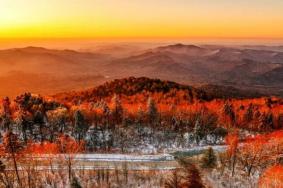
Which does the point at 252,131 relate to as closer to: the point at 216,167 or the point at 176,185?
the point at 216,167

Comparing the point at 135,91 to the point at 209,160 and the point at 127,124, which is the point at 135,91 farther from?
the point at 209,160

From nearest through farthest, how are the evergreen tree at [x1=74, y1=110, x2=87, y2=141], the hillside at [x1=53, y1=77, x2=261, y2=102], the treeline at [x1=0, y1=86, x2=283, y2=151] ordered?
the evergreen tree at [x1=74, y1=110, x2=87, y2=141] → the treeline at [x1=0, y1=86, x2=283, y2=151] → the hillside at [x1=53, y1=77, x2=261, y2=102]

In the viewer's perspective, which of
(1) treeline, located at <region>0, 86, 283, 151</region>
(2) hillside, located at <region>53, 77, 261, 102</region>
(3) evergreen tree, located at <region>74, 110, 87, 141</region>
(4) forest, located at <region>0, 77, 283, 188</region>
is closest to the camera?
(4) forest, located at <region>0, 77, 283, 188</region>

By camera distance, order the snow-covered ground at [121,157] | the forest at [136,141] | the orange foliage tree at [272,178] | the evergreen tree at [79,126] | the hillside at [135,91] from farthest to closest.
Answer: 1. the hillside at [135,91]
2. the evergreen tree at [79,126]
3. the snow-covered ground at [121,157]
4. the forest at [136,141]
5. the orange foliage tree at [272,178]

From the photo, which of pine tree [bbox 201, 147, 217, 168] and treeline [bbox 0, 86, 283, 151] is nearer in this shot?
pine tree [bbox 201, 147, 217, 168]

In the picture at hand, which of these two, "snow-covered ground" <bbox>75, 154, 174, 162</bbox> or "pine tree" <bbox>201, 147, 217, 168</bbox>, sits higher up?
"pine tree" <bbox>201, 147, 217, 168</bbox>

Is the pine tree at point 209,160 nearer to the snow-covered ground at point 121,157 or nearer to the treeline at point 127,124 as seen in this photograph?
the snow-covered ground at point 121,157

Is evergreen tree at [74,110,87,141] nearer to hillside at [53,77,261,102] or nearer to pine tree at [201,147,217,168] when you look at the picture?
pine tree at [201,147,217,168]

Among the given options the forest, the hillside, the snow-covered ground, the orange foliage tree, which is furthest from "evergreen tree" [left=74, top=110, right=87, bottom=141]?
the hillside

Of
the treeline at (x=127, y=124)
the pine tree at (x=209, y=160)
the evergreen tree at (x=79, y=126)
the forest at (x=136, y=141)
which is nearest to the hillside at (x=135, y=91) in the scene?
the forest at (x=136, y=141)

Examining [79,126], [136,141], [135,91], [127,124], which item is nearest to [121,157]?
[136,141]

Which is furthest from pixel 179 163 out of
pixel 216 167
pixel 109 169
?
pixel 109 169
